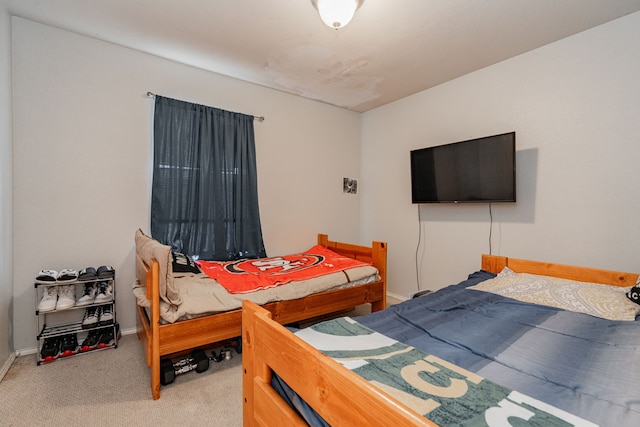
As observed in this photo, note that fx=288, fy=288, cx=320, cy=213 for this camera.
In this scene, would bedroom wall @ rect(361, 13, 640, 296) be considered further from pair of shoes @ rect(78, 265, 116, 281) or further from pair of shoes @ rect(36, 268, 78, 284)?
pair of shoes @ rect(36, 268, 78, 284)

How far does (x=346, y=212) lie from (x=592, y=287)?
2.76m

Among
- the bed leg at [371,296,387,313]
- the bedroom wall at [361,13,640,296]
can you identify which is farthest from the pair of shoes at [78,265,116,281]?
the bedroom wall at [361,13,640,296]

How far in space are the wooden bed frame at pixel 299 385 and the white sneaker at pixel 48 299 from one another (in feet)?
6.14

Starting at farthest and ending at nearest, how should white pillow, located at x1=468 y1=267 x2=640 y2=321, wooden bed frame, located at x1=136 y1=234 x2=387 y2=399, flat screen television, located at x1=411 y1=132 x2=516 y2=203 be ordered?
flat screen television, located at x1=411 y1=132 x2=516 y2=203
wooden bed frame, located at x1=136 y1=234 x2=387 y2=399
white pillow, located at x1=468 y1=267 x2=640 y2=321

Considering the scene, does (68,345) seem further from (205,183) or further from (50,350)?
(205,183)

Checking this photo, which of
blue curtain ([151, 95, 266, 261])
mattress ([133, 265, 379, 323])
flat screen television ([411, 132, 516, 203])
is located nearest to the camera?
mattress ([133, 265, 379, 323])

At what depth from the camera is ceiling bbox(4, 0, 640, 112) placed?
2.04m

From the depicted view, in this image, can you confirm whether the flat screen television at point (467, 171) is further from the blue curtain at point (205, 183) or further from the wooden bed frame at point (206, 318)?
the blue curtain at point (205, 183)

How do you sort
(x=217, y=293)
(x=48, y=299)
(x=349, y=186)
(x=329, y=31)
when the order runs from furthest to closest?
(x=349, y=186)
(x=329, y=31)
(x=48, y=299)
(x=217, y=293)

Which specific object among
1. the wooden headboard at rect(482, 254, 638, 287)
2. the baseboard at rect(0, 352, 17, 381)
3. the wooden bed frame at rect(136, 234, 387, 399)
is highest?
the wooden headboard at rect(482, 254, 638, 287)

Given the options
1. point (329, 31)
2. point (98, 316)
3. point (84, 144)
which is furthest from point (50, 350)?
point (329, 31)

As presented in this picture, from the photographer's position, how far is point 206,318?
190 cm

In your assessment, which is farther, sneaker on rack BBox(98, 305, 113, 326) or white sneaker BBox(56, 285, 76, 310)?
sneaker on rack BBox(98, 305, 113, 326)

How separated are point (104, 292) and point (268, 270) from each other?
1.34 m
